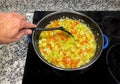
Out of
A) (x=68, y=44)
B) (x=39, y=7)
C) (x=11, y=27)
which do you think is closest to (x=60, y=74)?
(x=68, y=44)

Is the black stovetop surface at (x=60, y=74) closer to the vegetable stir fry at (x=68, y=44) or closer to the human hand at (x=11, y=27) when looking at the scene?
the vegetable stir fry at (x=68, y=44)

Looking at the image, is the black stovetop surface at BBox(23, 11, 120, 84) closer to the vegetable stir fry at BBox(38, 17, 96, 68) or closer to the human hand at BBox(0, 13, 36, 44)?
the vegetable stir fry at BBox(38, 17, 96, 68)

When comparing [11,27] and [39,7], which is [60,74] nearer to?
[11,27]

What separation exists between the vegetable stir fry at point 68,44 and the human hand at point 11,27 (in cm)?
17

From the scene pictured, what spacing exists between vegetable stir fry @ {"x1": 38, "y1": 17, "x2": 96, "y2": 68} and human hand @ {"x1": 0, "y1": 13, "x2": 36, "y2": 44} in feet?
0.56

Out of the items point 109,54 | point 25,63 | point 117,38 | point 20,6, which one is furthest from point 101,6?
point 25,63

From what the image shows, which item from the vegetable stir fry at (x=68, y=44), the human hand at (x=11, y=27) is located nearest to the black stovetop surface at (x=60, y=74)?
the vegetable stir fry at (x=68, y=44)

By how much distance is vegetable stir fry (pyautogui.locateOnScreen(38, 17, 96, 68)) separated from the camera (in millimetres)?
979

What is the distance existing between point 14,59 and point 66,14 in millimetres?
343

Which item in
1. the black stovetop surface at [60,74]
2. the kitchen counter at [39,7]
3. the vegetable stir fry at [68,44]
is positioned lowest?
the black stovetop surface at [60,74]

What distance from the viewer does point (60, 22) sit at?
1.12 m

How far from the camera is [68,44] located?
3.40ft

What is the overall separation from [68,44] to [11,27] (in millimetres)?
312

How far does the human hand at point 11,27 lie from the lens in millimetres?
833
